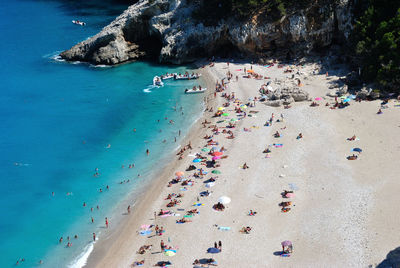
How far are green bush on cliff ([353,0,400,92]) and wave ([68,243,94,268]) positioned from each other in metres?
33.9

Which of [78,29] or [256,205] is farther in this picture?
[78,29]

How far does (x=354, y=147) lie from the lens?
117 ft

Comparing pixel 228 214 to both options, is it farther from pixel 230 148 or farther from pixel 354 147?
pixel 354 147

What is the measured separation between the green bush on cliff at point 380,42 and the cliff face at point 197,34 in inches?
149

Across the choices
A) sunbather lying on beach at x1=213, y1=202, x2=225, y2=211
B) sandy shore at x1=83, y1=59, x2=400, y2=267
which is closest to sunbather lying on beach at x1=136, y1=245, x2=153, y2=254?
sandy shore at x1=83, y1=59, x2=400, y2=267

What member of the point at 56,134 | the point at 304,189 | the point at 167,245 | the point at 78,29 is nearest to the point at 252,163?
the point at 304,189

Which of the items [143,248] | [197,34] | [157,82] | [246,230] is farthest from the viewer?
[197,34]

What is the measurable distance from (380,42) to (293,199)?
2374 centimetres

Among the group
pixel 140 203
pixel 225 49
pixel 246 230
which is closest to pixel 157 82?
pixel 225 49

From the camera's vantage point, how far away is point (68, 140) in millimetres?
44531

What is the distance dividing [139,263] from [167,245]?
2349mm

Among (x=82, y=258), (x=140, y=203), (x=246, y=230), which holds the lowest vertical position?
(x=82, y=258)

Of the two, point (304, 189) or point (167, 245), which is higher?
point (304, 189)

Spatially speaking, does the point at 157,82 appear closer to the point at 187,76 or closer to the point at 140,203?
the point at 187,76
